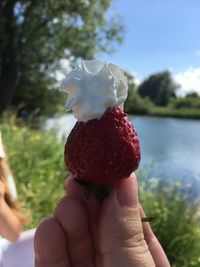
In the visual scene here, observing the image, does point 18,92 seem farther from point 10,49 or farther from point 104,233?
point 104,233

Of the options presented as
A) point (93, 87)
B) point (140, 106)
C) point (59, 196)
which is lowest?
point (59, 196)

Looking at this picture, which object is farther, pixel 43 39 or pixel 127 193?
pixel 43 39

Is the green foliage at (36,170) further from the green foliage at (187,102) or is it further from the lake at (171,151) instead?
the green foliage at (187,102)

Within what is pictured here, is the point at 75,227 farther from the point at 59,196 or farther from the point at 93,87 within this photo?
the point at 59,196

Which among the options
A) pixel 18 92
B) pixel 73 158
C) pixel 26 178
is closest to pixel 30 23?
pixel 18 92

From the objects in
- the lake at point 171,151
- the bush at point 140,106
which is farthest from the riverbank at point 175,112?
the lake at point 171,151

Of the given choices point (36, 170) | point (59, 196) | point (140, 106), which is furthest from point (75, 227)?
point (140, 106)
